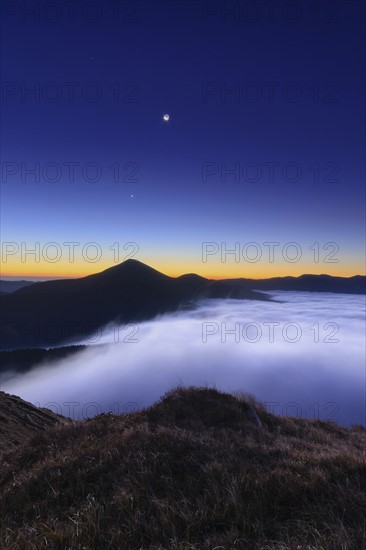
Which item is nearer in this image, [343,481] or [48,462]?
[343,481]

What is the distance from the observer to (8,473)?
27.3 ft

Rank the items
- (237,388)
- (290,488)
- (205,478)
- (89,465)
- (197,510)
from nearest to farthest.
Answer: (197,510) → (290,488) → (205,478) → (89,465) → (237,388)

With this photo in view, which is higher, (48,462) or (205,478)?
(205,478)

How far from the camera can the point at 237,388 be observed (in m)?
18.9

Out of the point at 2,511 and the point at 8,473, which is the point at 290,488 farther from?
the point at 8,473

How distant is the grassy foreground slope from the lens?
3.57m

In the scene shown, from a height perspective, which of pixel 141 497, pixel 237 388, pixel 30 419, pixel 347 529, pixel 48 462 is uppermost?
pixel 347 529

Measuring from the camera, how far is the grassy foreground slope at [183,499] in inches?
141

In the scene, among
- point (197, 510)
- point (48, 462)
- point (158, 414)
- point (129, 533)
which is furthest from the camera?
point (158, 414)

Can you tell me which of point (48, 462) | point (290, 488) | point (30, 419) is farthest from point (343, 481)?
point (30, 419)

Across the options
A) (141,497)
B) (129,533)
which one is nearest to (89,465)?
(141,497)

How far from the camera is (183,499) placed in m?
4.36

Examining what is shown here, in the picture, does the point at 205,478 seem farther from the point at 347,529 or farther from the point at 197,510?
the point at 347,529

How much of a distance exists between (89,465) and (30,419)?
18.9 metres
